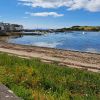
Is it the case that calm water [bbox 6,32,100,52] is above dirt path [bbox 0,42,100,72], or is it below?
below

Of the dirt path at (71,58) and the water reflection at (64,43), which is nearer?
the dirt path at (71,58)

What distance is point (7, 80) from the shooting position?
9.66 metres

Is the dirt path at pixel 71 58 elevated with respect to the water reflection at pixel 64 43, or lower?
elevated

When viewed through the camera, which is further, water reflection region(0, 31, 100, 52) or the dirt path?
water reflection region(0, 31, 100, 52)

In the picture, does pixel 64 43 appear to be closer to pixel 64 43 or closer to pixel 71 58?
pixel 64 43

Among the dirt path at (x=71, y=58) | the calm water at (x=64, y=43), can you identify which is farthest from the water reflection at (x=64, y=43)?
the dirt path at (x=71, y=58)

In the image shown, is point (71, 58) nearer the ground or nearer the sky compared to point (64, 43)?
nearer the sky

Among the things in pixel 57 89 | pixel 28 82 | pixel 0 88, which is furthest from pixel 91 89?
pixel 0 88

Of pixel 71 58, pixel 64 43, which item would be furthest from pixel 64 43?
pixel 71 58

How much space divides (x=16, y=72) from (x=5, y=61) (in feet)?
13.9

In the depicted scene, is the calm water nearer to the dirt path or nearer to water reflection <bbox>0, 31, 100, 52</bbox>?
water reflection <bbox>0, 31, 100, 52</bbox>

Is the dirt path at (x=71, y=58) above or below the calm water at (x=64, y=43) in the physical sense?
above

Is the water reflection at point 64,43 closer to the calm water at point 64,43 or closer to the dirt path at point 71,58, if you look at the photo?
the calm water at point 64,43

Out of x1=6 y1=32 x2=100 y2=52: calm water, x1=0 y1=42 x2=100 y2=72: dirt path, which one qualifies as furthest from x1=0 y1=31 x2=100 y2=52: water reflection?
x1=0 y1=42 x2=100 y2=72: dirt path
